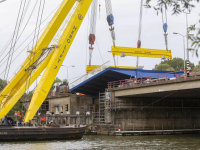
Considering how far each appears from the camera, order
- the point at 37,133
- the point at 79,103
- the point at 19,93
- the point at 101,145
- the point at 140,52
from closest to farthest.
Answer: the point at 101,145 → the point at 37,133 → the point at 19,93 → the point at 79,103 → the point at 140,52

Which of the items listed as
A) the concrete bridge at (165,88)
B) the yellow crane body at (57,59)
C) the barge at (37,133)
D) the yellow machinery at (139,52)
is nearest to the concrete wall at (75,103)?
the yellow machinery at (139,52)

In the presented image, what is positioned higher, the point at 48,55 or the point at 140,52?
the point at 140,52

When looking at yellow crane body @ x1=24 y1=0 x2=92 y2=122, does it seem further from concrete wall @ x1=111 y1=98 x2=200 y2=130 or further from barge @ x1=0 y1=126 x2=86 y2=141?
concrete wall @ x1=111 y1=98 x2=200 y2=130

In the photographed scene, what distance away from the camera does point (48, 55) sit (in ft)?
136

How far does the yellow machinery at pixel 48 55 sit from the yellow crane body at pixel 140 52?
48.9 ft

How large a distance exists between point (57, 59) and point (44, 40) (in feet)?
9.83

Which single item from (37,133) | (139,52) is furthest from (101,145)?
(139,52)

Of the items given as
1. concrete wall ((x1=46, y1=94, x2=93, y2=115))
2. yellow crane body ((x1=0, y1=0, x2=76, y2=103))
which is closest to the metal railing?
concrete wall ((x1=46, y1=94, x2=93, y2=115))

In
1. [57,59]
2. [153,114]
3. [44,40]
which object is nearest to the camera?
[57,59]

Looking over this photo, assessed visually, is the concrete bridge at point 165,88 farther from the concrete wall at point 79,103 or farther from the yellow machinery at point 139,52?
the concrete wall at point 79,103

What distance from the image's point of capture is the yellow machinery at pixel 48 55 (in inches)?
1574

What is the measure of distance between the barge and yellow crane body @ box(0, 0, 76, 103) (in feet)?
28.1

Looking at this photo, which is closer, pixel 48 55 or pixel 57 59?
pixel 57 59

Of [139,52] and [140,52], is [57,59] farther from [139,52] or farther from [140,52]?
[140,52]
